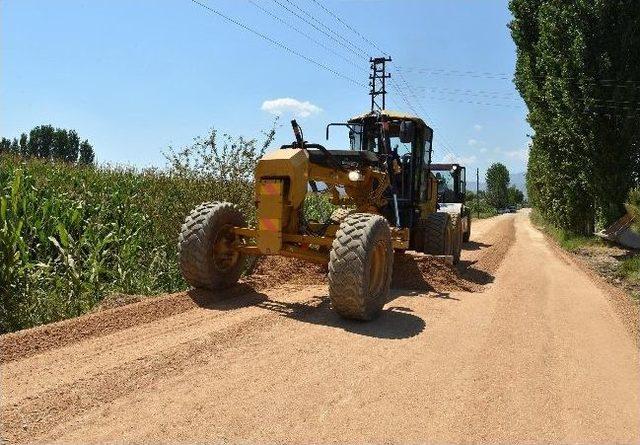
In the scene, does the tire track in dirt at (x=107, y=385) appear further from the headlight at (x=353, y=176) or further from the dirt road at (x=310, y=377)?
the headlight at (x=353, y=176)

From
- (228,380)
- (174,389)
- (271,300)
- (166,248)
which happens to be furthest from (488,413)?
(166,248)

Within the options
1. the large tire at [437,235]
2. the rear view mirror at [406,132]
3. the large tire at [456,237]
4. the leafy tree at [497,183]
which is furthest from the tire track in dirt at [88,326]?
the leafy tree at [497,183]

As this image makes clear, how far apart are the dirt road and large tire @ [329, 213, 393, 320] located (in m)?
0.20

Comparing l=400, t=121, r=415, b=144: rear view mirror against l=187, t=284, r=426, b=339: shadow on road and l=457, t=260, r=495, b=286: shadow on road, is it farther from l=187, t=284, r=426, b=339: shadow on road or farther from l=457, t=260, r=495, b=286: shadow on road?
l=187, t=284, r=426, b=339: shadow on road

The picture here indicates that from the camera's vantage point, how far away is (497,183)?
93.7 m

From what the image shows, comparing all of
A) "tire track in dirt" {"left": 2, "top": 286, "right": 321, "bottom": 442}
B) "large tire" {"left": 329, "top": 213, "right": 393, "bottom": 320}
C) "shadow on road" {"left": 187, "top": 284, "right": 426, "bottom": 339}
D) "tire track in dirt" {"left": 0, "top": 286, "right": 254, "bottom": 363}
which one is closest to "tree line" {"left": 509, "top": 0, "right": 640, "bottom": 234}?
"shadow on road" {"left": 187, "top": 284, "right": 426, "bottom": 339}

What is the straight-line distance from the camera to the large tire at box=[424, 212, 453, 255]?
29.0ft

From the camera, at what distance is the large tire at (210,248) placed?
19.2 feet

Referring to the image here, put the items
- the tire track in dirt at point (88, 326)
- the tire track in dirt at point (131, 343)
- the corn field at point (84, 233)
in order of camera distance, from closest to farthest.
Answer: the tire track in dirt at point (131, 343) → the tire track in dirt at point (88, 326) → the corn field at point (84, 233)

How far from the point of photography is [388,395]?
3494 millimetres

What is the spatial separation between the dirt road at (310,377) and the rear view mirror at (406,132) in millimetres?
3811

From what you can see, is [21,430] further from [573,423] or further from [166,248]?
[166,248]

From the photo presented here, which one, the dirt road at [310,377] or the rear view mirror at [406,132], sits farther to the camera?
the rear view mirror at [406,132]

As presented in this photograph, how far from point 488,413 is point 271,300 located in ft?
10.9
